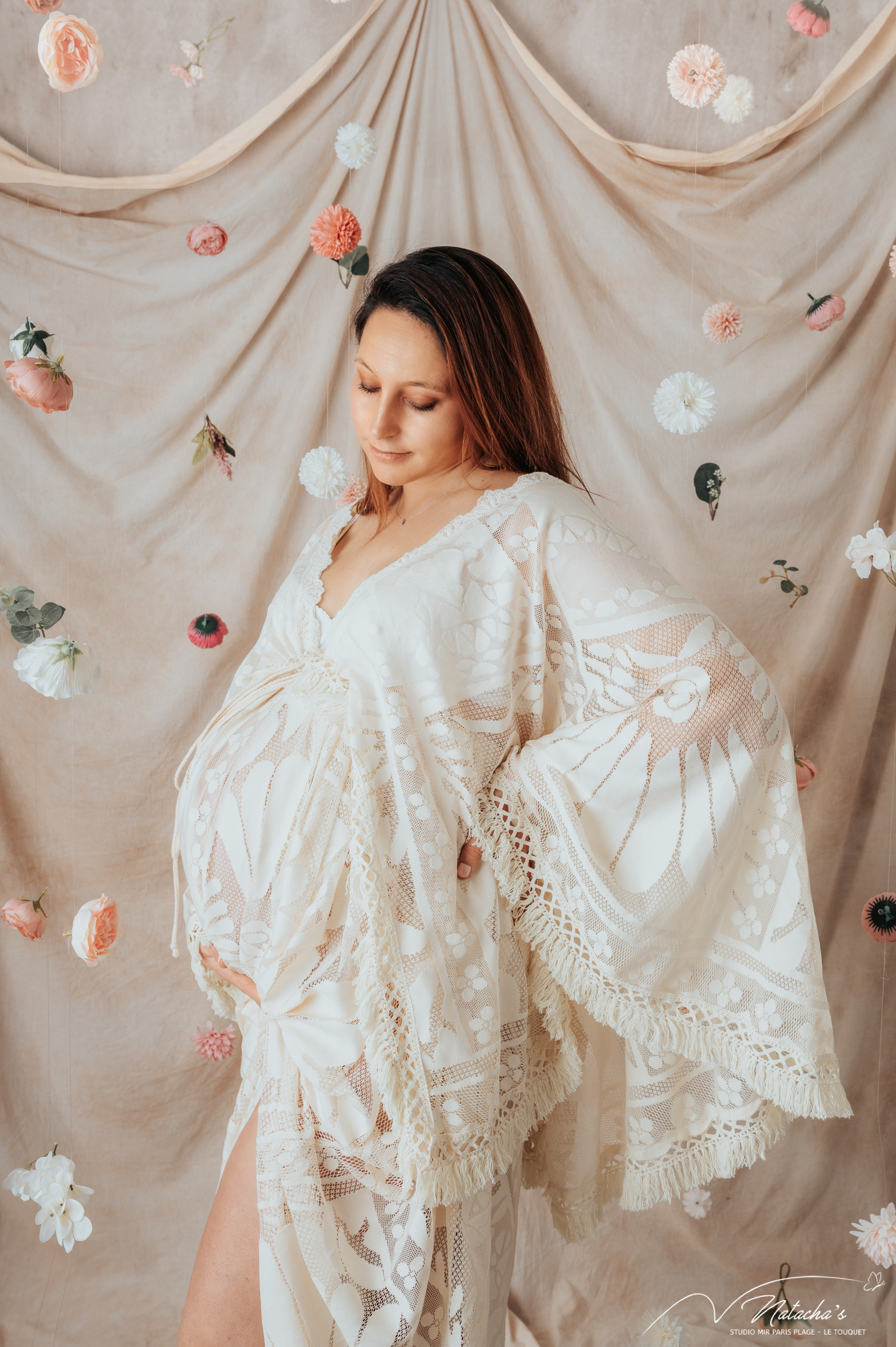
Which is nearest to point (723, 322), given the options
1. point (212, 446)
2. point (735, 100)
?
point (735, 100)

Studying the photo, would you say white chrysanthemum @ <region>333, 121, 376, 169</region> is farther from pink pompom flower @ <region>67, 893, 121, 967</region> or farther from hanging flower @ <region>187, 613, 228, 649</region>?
pink pompom flower @ <region>67, 893, 121, 967</region>

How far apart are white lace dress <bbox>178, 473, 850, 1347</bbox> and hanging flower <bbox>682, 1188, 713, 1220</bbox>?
35.3 inches

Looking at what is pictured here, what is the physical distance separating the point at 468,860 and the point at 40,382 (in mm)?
988

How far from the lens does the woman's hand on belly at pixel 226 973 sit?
4.36ft

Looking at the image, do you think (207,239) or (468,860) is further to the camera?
→ (207,239)

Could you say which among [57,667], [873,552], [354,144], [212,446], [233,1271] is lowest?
[233,1271]

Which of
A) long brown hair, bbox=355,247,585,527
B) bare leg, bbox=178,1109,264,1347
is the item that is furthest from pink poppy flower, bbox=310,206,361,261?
bare leg, bbox=178,1109,264,1347

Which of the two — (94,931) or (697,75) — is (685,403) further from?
(94,931)

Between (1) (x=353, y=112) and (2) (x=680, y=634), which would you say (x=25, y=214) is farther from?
(2) (x=680, y=634)

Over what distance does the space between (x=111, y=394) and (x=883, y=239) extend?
1465mm

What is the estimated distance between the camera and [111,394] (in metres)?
2.14

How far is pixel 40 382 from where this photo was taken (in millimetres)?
1664

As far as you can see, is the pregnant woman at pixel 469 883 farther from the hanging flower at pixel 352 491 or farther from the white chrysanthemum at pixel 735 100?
the white chrysanthemum at pixel 735 100

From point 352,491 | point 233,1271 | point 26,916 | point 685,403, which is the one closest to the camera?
point 233,1271
